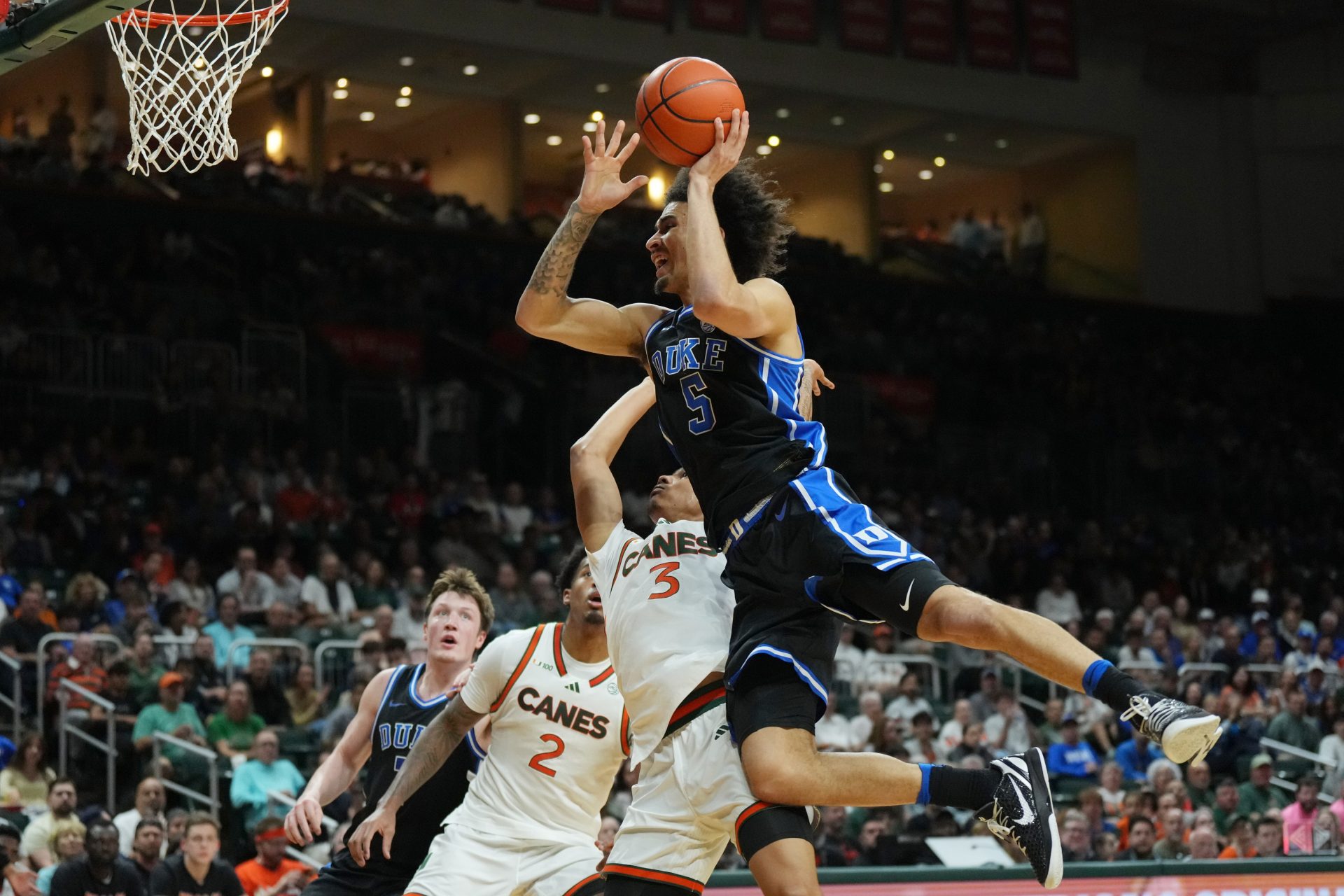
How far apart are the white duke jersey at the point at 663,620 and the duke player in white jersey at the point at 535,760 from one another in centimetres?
76

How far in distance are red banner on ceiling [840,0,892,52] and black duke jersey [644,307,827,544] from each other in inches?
861

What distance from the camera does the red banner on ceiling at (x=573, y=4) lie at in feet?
80.0

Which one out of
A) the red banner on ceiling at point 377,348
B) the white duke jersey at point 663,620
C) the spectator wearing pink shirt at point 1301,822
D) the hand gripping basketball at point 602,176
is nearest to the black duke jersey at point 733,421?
the white duke jersey at point 663,620

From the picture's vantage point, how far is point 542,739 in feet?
22.6

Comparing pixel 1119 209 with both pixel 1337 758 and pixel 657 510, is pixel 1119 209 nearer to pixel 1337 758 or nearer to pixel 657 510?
pixel 1337 758

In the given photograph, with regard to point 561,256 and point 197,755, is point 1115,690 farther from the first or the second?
point 197,755

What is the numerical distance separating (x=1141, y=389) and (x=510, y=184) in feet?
35.0

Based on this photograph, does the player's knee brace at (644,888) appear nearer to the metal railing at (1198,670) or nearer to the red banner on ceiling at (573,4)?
the metal railing at (1198,670)

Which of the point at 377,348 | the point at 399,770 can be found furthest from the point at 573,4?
the point at 399,770

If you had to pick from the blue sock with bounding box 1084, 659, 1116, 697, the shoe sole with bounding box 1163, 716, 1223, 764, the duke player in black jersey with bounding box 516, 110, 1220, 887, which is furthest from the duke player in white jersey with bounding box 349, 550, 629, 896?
the shoe sole with bounding box 1163, 716, 1223, 764

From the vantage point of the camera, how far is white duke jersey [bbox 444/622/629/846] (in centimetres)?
684

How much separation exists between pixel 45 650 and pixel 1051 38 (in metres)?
20.3

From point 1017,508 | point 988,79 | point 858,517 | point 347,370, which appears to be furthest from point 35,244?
point 858,517

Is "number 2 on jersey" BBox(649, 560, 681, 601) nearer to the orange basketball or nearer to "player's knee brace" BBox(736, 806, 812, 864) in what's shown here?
"player's knee brace" BBox(736, 806, 812, 864)
